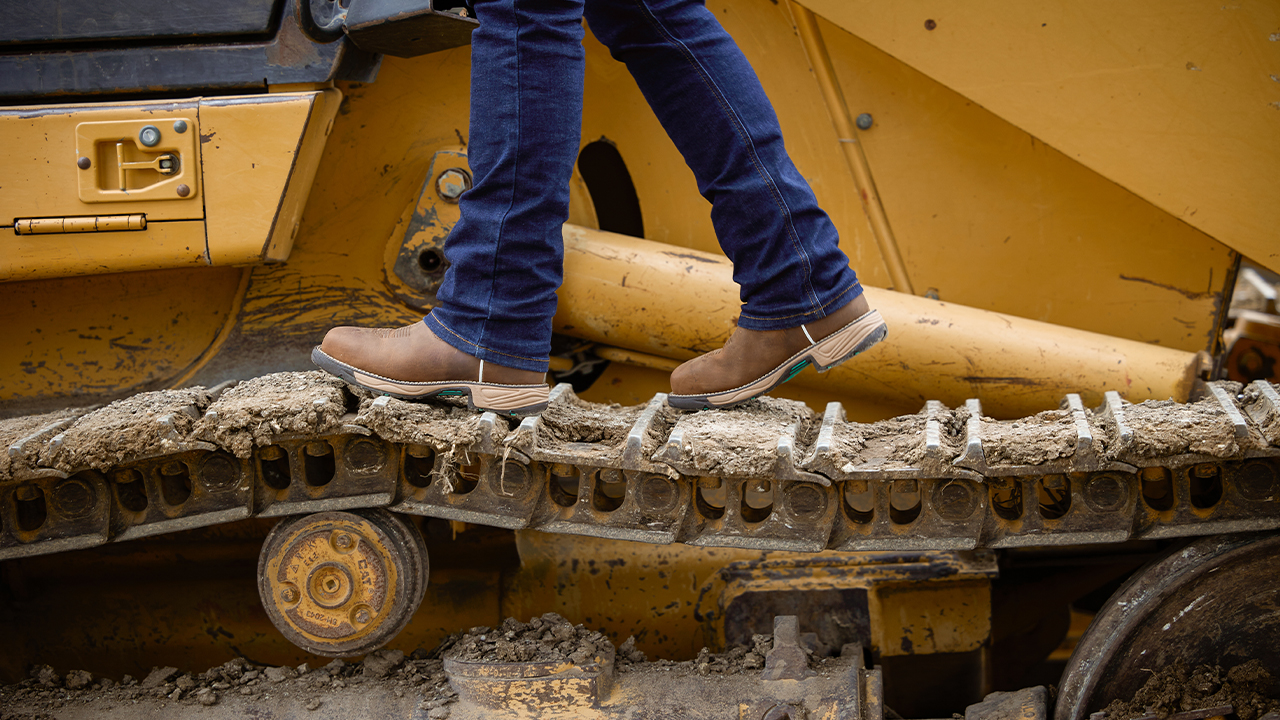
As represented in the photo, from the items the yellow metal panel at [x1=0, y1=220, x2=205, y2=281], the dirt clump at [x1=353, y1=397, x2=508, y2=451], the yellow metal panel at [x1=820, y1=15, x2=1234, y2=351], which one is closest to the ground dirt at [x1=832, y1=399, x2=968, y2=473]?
the yellow metal panel at [x1=820, y1=15, x2=1234, y2=351]

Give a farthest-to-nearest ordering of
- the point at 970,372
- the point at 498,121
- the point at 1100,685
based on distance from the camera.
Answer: the point at 970,372
the point at 1100,685
the point at 498,121

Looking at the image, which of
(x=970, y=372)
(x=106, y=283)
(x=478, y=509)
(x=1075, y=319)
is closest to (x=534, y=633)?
(x=478, y=509)

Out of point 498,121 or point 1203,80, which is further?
point 1203,80

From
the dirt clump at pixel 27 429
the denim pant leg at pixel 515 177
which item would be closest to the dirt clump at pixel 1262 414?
the denim pant leg at pixel 515 177

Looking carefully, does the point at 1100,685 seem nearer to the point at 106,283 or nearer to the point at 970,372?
the point at 970,372

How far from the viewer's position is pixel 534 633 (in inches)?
68.6

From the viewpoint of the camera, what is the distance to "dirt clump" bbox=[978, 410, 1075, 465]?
140 centimetres

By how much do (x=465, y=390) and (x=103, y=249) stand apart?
2.38ft

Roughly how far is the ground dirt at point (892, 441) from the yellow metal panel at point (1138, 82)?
62cm

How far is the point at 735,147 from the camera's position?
1528 mm

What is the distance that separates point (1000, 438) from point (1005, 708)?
0.51 metres

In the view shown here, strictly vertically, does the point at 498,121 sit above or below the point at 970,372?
above

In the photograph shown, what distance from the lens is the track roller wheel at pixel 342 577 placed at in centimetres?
161

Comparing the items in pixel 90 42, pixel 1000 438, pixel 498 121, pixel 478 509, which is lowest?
pixel 478 509
